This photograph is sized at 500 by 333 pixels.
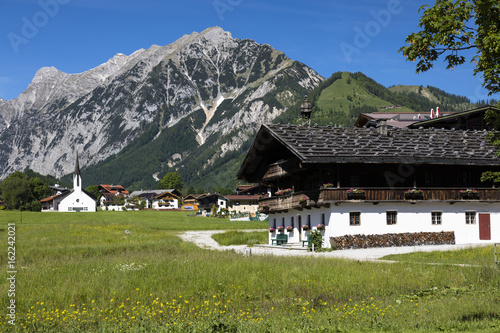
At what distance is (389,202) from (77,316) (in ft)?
90.0

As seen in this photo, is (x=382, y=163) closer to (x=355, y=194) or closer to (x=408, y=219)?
(x=355, y=194)

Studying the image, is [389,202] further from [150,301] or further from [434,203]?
[150,301]

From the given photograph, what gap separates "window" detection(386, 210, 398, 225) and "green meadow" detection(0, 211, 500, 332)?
40.6 feet

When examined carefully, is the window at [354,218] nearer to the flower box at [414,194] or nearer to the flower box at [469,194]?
the flower box at [414,194]

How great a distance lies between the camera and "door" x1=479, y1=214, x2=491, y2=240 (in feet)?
130

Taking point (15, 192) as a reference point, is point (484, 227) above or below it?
below

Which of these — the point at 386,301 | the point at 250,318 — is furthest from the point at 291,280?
the point at 250,318

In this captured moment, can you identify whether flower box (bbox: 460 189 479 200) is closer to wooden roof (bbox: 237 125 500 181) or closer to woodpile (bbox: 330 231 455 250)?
wooden roof (bbox: 237 125 500 181)

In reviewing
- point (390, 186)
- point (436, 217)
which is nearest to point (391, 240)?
point (390, 186)

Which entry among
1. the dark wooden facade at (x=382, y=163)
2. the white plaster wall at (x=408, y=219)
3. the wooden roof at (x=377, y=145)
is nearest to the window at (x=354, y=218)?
→ the white plaster wall at (x=408, y=219)

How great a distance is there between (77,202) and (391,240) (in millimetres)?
117202

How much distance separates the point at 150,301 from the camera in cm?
1703

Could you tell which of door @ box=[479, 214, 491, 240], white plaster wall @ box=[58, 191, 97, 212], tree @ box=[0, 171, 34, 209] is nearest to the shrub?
door @ box=[479, 214, 491, 240]

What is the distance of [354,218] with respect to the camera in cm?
3753
